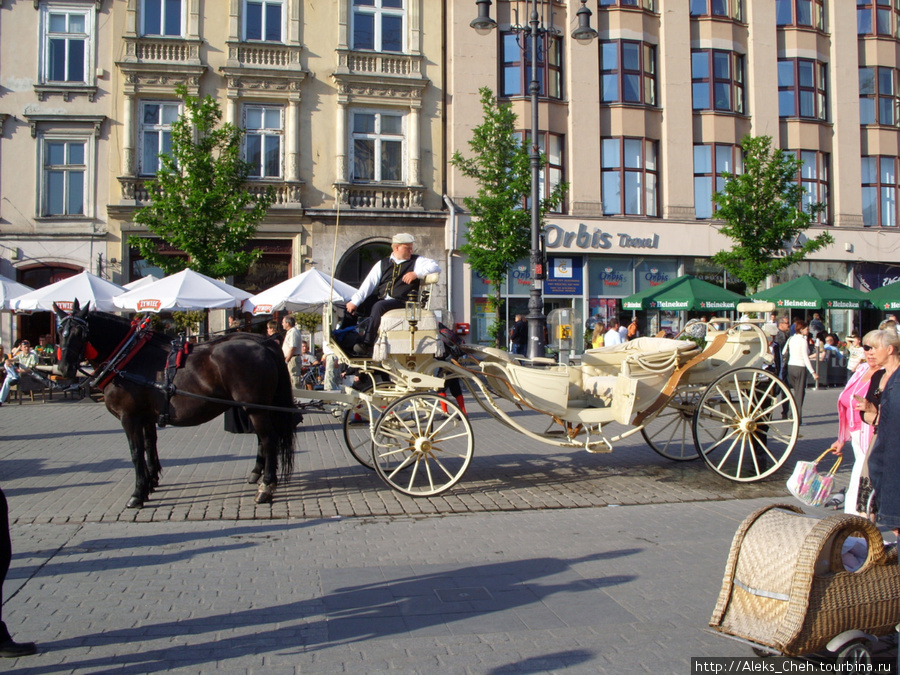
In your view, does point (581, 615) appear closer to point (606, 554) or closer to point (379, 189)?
point (606, 554)

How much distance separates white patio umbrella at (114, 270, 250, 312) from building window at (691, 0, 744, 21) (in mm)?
19722

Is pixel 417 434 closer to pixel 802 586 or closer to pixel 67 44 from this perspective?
pixel 802 586

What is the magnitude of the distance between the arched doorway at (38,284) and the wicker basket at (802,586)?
21.6 meters

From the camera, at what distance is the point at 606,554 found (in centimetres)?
529

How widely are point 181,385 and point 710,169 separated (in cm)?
2265

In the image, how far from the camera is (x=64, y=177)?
69.9 feet

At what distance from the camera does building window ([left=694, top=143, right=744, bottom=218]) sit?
25.3 metres

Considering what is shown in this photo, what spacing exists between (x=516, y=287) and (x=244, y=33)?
37.1 feet

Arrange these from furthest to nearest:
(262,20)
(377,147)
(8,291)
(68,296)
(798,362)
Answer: (377,147) → (262,20) → (8,291) → (68,296) → (798,362)

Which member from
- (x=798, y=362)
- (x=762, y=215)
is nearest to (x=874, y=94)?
(x=762, y=215)

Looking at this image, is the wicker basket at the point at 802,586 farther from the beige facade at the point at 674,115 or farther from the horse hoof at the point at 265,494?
the beige facade at the point at 674,115

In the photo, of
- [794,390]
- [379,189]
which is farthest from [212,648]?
[379,189]

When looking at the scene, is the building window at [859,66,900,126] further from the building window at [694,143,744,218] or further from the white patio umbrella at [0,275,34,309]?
the white patio umbrella at [0,275,34,309]

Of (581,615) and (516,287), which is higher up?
(516,287)
